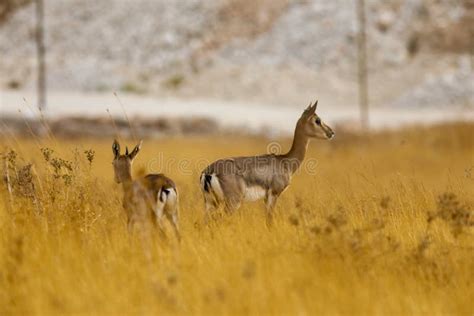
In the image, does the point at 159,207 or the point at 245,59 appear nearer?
the point at 159,207

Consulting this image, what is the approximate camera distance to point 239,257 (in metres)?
8.71

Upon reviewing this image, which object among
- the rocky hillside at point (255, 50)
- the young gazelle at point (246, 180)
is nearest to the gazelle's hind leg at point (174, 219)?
the young gazelle at point (246, 180)

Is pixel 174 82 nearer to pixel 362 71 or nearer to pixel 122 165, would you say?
pixel 362 71

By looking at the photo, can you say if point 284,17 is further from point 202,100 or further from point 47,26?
point 47,26

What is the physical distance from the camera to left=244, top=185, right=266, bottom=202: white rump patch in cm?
1182

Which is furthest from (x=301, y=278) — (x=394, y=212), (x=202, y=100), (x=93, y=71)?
(x=93, y=71)

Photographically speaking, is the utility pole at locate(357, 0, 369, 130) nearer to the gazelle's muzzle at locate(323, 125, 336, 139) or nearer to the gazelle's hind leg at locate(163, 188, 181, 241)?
the gazelle's muzzle at locate(323, 125, 336, 139)

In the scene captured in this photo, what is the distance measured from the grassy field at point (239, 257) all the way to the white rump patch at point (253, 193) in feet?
0.46

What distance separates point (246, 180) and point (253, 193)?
0.16m

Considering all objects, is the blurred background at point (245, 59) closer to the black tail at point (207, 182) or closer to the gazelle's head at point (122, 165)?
the black tail at point (207, 182)

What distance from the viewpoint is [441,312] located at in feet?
25.6

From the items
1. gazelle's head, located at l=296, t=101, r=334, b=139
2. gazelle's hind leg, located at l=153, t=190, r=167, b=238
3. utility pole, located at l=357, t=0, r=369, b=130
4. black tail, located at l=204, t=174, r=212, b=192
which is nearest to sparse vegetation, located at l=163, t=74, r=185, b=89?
utility pole, located at l=357, t=0, r=369, b=130

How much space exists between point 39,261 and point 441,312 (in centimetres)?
329

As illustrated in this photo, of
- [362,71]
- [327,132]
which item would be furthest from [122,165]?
[362,71]
